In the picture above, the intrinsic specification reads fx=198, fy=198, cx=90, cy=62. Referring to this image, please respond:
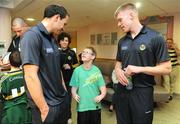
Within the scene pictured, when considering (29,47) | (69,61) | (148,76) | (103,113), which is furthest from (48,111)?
(103,113)

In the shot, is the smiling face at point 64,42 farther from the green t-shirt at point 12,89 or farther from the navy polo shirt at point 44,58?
the navy polo shirt at point 44,58

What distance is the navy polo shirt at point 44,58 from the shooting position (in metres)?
1.33

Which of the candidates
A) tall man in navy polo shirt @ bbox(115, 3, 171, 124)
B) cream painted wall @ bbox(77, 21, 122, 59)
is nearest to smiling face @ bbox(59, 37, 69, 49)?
tall man in navy polo shirt @ bbox(115, 3, 171, 124)

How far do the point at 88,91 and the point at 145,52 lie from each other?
3.32 ft

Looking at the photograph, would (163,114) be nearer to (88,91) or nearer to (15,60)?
(88,91)

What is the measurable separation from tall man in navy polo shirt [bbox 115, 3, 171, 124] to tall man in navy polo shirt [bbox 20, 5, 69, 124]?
0.50m

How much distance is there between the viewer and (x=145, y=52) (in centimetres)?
156

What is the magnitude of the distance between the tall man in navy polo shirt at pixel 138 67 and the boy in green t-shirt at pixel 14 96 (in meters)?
0.94

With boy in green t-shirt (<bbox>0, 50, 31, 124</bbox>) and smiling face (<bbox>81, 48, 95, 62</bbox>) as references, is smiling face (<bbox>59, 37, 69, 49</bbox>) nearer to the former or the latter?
smiling face (<bbox>81, 48, 95, 62</bbox>)

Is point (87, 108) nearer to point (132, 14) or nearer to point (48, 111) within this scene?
point (48, 111)

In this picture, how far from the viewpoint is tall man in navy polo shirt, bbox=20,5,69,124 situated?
1.32m

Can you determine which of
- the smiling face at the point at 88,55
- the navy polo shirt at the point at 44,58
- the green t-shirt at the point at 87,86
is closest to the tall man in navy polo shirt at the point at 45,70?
the navy polo shirt at the point at 44,58

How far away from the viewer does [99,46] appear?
318 inches

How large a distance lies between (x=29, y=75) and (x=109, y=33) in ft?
20.5
